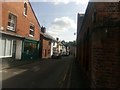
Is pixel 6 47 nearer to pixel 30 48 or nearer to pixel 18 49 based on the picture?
pixel 18 49

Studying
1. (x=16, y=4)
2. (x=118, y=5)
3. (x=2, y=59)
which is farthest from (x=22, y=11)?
(x=118, y=5)

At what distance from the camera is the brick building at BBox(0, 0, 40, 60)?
996 inches

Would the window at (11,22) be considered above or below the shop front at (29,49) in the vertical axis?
above

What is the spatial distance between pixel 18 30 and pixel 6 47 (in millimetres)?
4411

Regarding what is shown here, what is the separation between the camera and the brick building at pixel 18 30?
25.3 meters

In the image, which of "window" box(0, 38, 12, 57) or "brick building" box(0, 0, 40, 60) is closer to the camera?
"window" box(0, 38, 12, 57)

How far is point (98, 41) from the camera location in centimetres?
740

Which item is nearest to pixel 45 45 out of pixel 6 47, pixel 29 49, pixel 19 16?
pixel 29 49

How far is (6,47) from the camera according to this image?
25734 mm

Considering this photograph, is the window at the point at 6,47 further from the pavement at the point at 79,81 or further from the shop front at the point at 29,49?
the pavement at the point at 79,81

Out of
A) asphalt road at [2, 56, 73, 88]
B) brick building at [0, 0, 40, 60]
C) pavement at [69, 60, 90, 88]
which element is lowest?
pavement at [69, 60, 90, 88]

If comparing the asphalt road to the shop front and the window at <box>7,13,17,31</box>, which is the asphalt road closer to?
the window at <box>7,13,17,31</box>

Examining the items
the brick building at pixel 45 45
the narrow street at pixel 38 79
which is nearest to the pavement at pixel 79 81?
the narrow street at pixel 38 79

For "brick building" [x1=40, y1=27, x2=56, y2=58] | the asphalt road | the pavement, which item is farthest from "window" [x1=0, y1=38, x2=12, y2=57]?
"brick building" [x1=40, y1=27, x2=56, y2=58]
